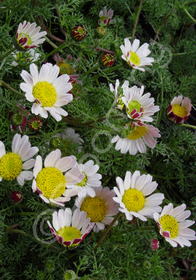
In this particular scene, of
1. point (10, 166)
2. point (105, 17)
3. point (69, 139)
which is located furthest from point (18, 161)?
point (105, 17)

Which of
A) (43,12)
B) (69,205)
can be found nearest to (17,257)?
(69,205)

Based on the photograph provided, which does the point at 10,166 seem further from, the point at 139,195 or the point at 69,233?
the point at 139,195

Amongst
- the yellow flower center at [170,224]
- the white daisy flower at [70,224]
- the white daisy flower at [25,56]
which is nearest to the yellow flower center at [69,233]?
the white daisy flower at [70,224]

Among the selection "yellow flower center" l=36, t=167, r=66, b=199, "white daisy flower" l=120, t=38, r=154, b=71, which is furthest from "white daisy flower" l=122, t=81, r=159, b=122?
"yellow flower center" l=36, t=167, r=66, b=199

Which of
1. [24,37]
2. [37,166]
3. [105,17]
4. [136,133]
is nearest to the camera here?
[37,166]

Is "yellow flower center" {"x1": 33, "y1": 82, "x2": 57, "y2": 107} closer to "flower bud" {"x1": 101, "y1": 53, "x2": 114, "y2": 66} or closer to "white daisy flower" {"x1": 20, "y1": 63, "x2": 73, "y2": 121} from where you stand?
"white daisy flower" {"x1": 20, "y1": 63, "x2": 73, "y2": 121}

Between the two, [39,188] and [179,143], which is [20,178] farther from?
[179,143]
